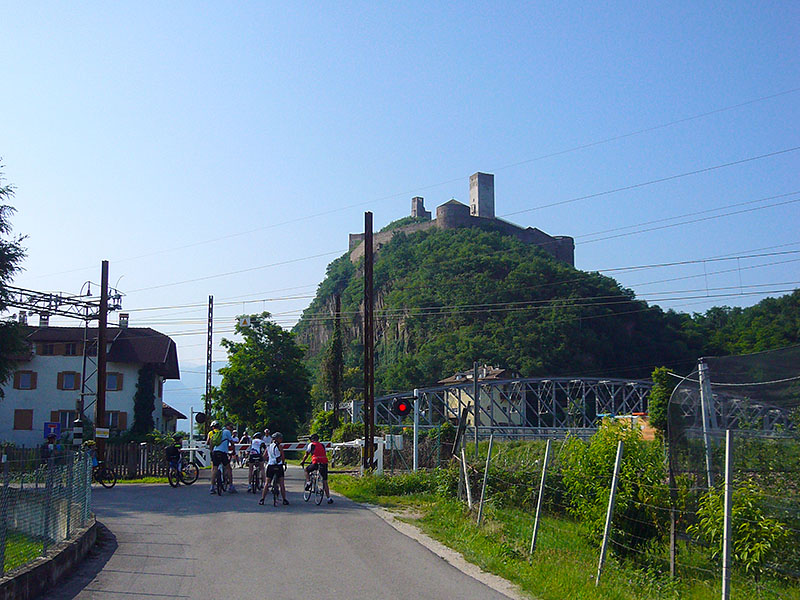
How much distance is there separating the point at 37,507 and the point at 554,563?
655 centimetres

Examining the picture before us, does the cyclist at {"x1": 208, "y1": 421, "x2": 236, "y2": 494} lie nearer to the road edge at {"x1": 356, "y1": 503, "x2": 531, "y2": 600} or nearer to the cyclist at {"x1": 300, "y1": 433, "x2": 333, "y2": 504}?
the cyclist at {"x1": 300, "y1": 433, "x2": 333, "y2": 504}

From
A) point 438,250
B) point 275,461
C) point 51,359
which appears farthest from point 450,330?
point 275,461

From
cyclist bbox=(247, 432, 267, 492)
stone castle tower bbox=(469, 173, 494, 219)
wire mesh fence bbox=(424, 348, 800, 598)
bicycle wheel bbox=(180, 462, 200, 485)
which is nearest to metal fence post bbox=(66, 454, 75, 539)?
wire mesh fence bbox=(424, 348, 800, 598)

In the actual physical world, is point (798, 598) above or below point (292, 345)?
below

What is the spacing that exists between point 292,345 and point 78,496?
162 feet

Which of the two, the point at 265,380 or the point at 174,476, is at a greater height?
the point at 265,380

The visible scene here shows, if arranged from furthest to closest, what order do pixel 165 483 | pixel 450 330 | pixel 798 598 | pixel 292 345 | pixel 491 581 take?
pixel 450 330 → pixel 292 345 → pixel 165 483 → pixel 491 581 → pixel 798 598

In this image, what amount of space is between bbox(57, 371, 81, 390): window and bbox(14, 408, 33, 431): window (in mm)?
2550

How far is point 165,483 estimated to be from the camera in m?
27.5

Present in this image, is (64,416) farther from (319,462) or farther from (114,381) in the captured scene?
(319,462)

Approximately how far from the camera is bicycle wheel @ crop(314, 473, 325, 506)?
19438 mm

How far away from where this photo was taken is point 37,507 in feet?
32.2

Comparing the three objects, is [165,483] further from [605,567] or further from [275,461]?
[605,567]

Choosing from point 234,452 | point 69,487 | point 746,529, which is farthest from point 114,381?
point 746,529
